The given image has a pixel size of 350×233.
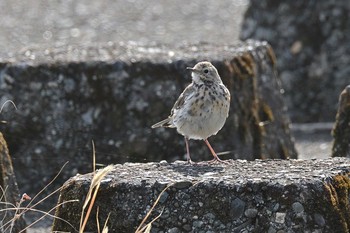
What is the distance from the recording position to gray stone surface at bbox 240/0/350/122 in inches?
529

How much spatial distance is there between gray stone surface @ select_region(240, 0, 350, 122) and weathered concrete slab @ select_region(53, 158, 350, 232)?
6296mm

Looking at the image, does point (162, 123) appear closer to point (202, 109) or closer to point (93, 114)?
point (202, 109)

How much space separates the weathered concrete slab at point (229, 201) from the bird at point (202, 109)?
5.05 feet

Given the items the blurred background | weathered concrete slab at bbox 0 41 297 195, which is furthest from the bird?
the blurred background

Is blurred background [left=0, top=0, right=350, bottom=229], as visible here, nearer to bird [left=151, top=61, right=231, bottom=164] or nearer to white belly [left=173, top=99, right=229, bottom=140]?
bird [left=151, top=61, right=231, bottom=164]

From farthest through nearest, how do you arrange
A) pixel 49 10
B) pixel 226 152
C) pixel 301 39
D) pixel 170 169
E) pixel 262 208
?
1. pixel 49 10
2. pixel 301 39
3. pixel 226 152
4. pixel 170 169
5. pixel 262 208

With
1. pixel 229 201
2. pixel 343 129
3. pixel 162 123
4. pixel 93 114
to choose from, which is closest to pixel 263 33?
pixel 93 114

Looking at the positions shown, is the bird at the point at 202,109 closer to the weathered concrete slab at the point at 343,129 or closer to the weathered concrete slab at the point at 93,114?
the weathered concrete slab at the point at 343,129

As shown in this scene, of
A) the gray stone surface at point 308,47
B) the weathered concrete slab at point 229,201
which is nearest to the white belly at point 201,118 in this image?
the weathered concrete slab at point 229,201

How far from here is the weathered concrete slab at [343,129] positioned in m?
9.27

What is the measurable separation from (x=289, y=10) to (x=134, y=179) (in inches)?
283

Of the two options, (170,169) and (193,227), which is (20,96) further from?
(193,227)

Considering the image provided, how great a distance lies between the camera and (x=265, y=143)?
1046cm

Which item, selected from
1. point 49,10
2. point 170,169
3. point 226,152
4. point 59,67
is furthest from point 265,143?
point 49,10
